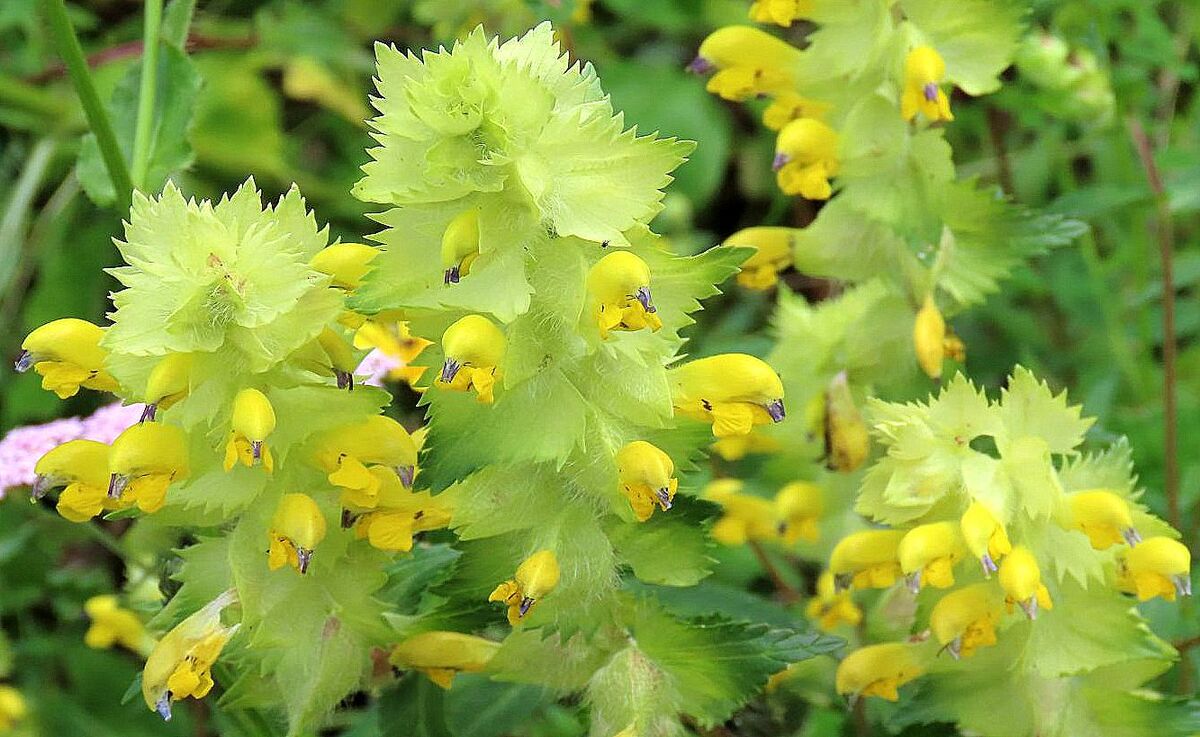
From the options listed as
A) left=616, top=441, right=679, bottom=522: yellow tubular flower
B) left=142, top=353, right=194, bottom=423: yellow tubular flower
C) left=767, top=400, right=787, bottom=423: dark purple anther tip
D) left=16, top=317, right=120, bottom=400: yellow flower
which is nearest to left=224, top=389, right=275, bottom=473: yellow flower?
left=142, top=353, right=194, bottom=423: yellow tubular flower

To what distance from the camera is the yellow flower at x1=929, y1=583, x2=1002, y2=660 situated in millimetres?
1130

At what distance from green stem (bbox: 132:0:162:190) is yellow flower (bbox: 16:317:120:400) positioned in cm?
37

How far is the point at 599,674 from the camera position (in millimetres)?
1126

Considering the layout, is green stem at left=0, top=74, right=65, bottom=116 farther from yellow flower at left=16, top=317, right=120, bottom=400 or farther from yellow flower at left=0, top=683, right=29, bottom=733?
yellow flower at left=16, top=317, right=120, bottom=400

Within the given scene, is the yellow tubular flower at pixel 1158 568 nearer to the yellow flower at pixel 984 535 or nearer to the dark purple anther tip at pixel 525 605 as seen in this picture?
the yellow flower at pixel 984 535

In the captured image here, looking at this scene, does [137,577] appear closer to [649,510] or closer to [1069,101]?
[649,510]

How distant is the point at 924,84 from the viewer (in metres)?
1.27

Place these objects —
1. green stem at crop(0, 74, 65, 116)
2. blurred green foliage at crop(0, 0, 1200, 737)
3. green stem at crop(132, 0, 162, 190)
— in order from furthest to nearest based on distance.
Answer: green stem at crop(0, 74, 65, 116) → blurred green foliage at crop(0, 0, 1200, 737) → green stem at crop(132, 0, 162, 190)

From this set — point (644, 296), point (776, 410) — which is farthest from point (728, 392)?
point (644, 296)

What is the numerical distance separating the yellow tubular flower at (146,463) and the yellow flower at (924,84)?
0.76 metres

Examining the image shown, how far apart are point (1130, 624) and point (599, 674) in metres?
0.47

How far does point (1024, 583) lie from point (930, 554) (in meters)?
0.08

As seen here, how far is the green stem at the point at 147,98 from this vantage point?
1.41m

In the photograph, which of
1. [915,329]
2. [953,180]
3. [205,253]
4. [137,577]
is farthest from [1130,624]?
[137,577]
